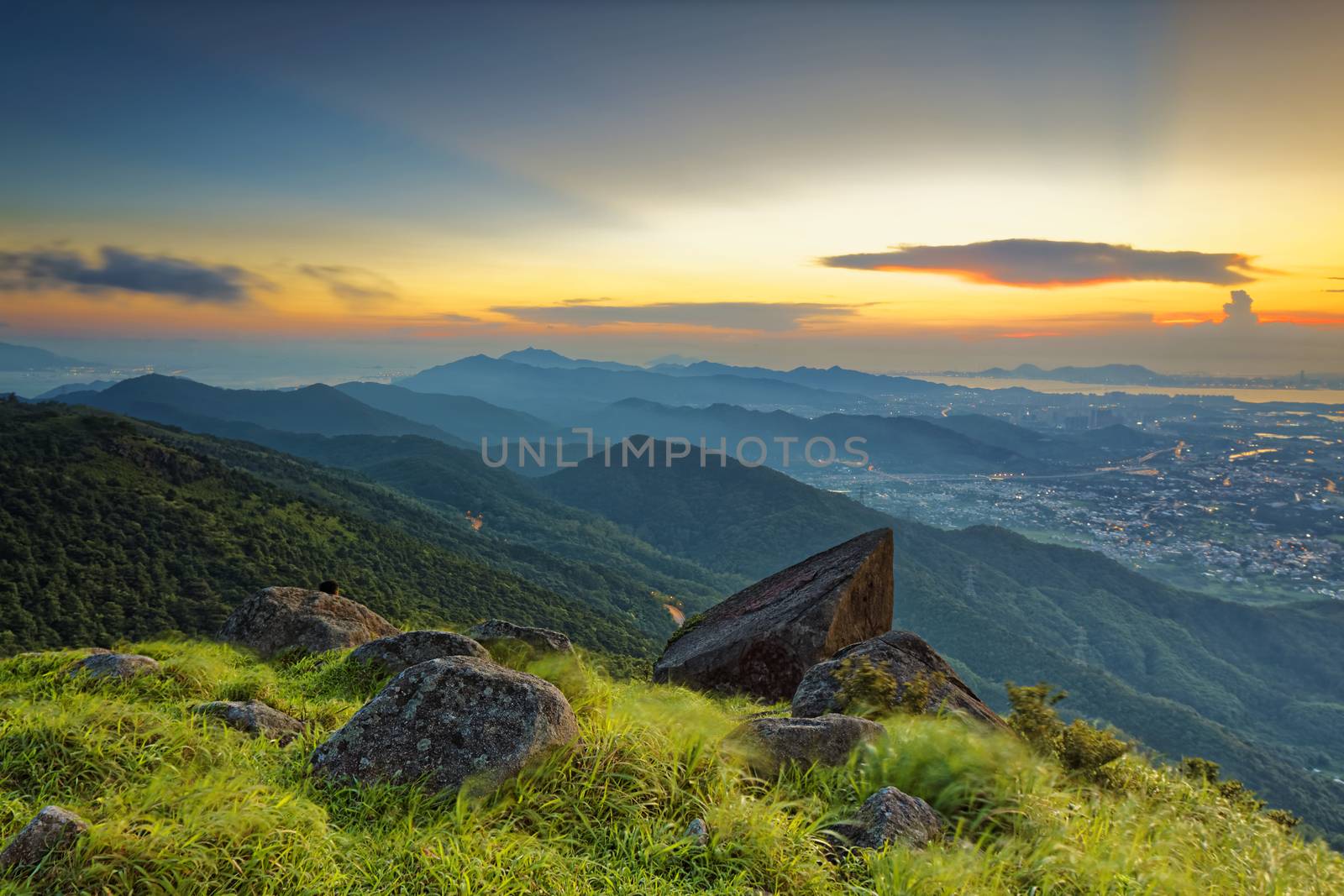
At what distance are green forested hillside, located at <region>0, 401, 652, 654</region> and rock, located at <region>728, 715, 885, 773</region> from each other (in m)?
63.6

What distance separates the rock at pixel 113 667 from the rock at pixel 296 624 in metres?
5.61

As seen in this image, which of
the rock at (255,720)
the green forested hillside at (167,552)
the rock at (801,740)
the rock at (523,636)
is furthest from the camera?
the green forested hillside at (167,552)

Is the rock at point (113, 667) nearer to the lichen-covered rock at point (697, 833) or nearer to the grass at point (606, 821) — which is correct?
the grass at point (606, 821)

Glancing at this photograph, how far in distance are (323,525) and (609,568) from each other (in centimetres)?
8131

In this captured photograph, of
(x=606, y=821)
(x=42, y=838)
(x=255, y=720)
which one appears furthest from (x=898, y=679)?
(x=42, y=838)

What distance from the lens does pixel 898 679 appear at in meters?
9.53

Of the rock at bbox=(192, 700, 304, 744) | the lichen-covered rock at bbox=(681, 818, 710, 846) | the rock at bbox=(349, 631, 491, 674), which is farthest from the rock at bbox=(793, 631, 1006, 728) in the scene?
the rock at bbox=(192, 700, 304, 744)

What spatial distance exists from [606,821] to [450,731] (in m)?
1.60

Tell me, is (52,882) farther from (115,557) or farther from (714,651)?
(115,557)

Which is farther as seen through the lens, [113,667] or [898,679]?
[898,679]

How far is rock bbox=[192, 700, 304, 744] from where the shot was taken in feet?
21.6

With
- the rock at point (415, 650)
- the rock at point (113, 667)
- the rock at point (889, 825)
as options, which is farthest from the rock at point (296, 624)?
the rock at point (889, 825)

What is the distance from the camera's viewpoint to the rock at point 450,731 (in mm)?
5426

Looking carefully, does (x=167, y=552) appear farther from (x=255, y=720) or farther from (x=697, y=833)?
(x=697, y=833)
